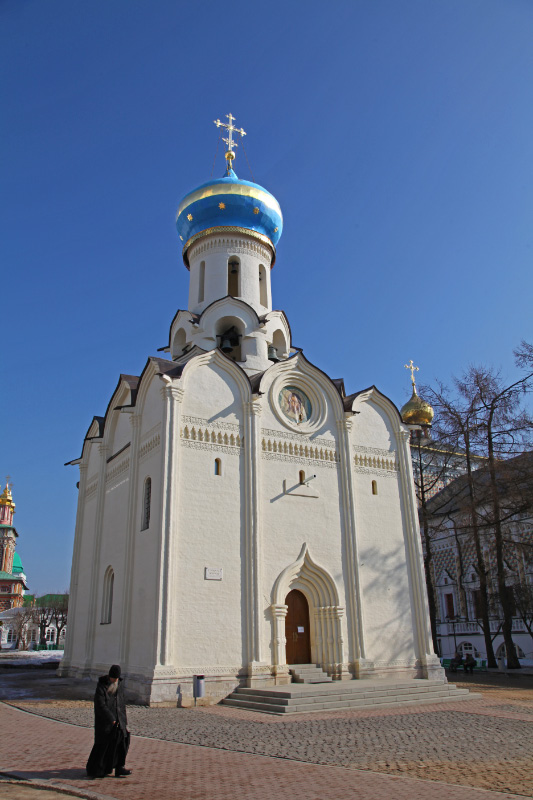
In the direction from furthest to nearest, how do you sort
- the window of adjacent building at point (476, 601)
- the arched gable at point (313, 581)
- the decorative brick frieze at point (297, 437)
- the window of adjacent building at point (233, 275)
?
the window of adjacent building at point (476, 601), the window of adjacent building at point (233, 275), the decorative brick frieze at point (297, 437), the arched gable at point (313, 581)

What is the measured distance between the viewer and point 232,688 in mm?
12297

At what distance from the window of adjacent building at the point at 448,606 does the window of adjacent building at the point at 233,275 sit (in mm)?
19216

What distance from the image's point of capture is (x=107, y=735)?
5.76m

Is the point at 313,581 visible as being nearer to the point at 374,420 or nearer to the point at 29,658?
the point at 374,420

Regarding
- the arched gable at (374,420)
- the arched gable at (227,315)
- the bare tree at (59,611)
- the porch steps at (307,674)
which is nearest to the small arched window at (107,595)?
the porch steps at (307,674)

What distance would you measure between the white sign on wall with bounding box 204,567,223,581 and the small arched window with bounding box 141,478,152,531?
180cm

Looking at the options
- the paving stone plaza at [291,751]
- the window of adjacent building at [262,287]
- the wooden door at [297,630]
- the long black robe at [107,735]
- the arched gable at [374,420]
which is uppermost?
the window of adjacent building at [262,287]

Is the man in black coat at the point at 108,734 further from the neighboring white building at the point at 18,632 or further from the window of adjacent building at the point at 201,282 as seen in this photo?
the neighboring white building at the point at 18,632

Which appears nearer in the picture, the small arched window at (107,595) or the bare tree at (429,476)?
the small arched window at (107,595)

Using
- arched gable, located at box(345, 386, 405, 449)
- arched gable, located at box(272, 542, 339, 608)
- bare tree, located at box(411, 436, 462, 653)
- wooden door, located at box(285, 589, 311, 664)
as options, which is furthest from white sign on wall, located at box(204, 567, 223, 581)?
bare tree, located at box(411, 436, 462, 653)

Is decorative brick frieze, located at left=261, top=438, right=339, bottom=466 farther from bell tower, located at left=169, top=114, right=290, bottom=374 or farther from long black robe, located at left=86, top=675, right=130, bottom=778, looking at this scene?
long black robe, located at left=86, top=675, right=130, bottom=778

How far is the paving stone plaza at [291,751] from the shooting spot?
5297 mm

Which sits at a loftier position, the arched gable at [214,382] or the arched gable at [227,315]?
the arched gable at [227,315]

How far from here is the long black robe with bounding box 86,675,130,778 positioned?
18.7 feet
